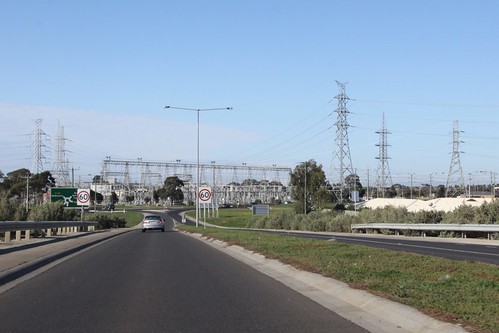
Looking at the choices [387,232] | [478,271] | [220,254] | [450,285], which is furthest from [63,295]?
[387,232]

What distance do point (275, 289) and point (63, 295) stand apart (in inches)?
176

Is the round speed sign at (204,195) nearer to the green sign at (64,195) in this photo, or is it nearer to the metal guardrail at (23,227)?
the metal guardrail at (23,227)

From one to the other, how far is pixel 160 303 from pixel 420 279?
17.6 feet

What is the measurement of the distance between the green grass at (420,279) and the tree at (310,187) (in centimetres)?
6878

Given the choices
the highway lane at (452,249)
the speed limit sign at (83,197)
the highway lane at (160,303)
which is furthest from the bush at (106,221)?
the highway lane at (160,303)

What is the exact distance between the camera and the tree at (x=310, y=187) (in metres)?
87.8

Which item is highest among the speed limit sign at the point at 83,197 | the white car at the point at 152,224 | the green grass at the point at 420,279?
the speed limit sign at the point at 83,197

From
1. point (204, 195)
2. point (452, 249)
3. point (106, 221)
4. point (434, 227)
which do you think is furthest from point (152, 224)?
point (452, 249)

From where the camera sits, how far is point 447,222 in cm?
3531

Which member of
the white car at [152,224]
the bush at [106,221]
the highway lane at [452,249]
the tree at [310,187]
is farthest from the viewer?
the tree at [310,187]

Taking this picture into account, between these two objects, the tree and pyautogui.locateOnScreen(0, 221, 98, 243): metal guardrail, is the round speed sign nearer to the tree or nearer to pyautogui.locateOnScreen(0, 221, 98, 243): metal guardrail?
pyautogui.locateOnScreen(0, 221, 98, 243): metal guardrail

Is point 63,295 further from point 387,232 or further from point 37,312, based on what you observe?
point 387,232

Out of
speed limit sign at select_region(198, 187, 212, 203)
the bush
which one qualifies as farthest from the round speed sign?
the bush

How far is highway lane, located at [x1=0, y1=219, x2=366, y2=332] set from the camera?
28.6ft
